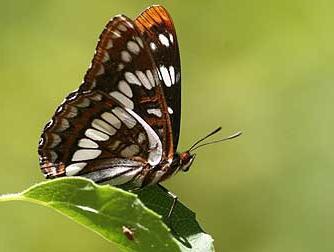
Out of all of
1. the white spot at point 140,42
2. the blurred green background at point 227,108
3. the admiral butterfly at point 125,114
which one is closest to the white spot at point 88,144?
the admiral butterfly at point 125,114

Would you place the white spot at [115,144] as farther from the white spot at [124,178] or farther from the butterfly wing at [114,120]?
the white spot at [124,178]

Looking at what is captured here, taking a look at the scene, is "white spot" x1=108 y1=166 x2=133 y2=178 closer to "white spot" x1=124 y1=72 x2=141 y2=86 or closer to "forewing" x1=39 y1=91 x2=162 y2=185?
"forewing" x1=39 y1=91 x2=162 y2=185

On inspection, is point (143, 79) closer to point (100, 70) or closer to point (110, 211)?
point (100, 70)

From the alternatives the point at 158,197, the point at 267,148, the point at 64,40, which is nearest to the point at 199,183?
the point at 267,148

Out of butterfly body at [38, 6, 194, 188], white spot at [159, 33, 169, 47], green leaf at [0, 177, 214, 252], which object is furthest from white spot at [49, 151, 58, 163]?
green leaf at [0, 177, 214, 252]

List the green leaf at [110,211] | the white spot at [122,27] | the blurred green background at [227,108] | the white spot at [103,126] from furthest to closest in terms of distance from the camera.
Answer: the blurred green background at [227,108]
the white spot at [103,126]
the white spot at [122,27]
the green leaf at [110,211]

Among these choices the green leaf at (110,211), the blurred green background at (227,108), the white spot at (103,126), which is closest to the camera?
the green leaf at (110,211)

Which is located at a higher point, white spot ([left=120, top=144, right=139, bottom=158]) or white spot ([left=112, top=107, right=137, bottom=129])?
white spot ([left=112, top=107, right=137, bottom=129])
